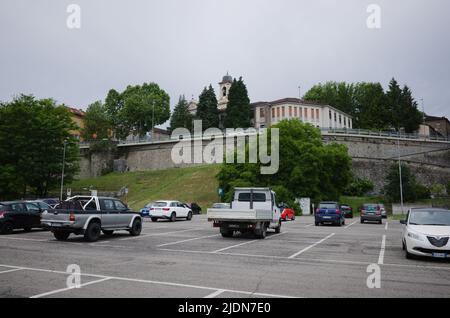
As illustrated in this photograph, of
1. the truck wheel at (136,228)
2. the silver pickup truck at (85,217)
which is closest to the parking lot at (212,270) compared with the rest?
the silver pickup truck at (85,217)

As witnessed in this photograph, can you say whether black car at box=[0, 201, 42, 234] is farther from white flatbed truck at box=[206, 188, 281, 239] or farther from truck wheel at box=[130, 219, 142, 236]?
white flatbed truck at box=[206, 188, 281, 239]

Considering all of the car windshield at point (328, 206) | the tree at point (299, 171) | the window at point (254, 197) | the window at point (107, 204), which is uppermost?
the tree at point (299, 171)

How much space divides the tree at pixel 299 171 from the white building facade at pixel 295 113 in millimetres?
35107

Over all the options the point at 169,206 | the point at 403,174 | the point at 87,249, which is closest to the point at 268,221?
the point at 87,249

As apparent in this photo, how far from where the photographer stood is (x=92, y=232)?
15500 millimetres

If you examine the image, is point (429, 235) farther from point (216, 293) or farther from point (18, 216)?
point (18, 216)

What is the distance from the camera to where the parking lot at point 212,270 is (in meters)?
7.30

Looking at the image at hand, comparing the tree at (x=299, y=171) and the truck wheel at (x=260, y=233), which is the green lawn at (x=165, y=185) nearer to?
the tree at (x=299, y=171)

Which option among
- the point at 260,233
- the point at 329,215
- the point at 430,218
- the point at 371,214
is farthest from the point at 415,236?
the point at 371,214

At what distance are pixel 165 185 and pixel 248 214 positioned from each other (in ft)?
151

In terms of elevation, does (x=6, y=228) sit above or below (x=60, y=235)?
above

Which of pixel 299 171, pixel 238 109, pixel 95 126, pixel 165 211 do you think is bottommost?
pixel 165 211

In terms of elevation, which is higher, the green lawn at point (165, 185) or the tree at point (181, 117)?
the tree at point (181, 117)
